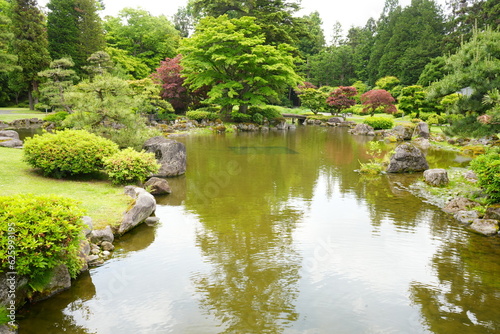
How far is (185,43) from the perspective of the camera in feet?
92.7

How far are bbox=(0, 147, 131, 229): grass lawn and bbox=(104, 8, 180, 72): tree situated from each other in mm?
35760

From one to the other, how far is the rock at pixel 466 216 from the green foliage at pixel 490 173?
0.55 metres

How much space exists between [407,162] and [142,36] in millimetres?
39266

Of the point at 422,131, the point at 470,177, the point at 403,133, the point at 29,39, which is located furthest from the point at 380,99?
the point at 29,39

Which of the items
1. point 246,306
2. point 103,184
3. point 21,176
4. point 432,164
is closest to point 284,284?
point 246,306

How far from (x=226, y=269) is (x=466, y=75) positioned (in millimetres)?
9427

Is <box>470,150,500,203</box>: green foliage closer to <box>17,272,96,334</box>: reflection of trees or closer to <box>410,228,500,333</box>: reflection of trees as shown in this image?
<box>410,228,500,333</box>: reflection of trees

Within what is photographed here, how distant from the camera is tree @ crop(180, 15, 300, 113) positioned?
1048 inches

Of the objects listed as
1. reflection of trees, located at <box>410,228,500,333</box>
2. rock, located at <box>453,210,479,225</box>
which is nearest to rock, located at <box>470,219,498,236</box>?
rock, located at <box>453,210,479,225</box>

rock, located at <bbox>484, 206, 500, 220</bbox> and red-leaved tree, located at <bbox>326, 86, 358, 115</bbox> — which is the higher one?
red-leaved tree, located at <bbox>326, 86, 358, 115</bbox>

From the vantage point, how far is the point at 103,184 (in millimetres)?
9281

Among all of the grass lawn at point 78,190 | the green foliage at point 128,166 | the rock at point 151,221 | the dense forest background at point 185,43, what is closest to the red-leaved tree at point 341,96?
the dense forest background at point 185,43

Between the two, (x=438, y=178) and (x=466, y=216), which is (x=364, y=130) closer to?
(x=438, y=178)

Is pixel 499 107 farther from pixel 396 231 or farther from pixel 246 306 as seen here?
pixel 246 306
